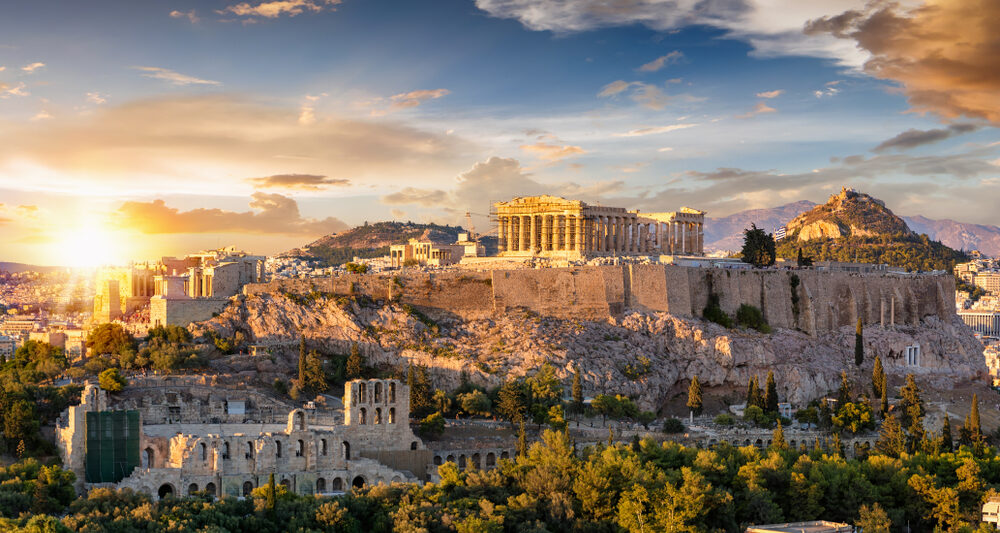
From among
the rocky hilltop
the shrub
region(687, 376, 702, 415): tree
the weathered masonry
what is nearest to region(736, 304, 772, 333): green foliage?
the rocky hilltop

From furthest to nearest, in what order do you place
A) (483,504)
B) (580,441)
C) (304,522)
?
(580,441) < (483,504) < (304,522)

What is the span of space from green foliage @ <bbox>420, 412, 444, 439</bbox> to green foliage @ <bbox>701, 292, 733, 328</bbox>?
87.4 feet

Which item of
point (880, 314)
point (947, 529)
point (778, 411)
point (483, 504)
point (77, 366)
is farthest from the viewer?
point (880, 314)

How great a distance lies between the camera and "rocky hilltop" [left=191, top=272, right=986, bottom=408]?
Result: 55.7 m

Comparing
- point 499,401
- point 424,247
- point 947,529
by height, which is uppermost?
point 424,247

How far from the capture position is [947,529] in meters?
40.1

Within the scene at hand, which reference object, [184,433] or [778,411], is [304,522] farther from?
[778,411]

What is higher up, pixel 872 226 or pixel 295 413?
pixel 872 226

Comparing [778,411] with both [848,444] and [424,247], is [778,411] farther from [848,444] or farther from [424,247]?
[424,247]

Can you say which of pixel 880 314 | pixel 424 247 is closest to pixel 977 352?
pixel 880 314

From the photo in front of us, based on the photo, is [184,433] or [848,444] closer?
[184,433]

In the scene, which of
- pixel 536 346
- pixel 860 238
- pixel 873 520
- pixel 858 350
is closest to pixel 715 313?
pixel 858 350

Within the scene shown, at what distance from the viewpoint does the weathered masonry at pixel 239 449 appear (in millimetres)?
38031

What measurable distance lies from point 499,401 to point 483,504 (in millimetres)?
16555
